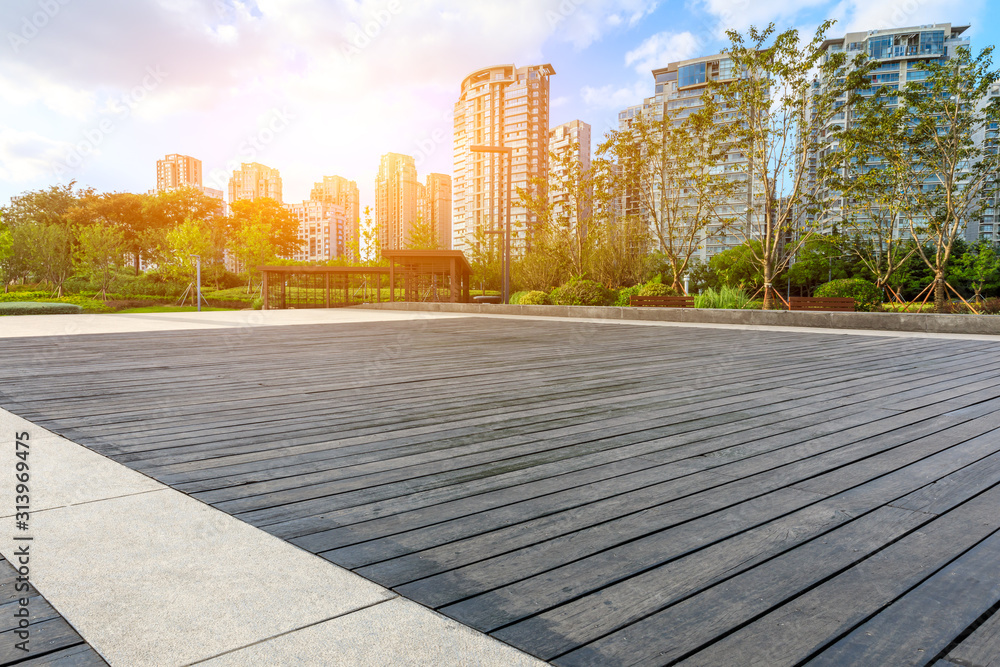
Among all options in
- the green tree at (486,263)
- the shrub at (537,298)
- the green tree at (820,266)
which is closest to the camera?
the shrub at (537,298)

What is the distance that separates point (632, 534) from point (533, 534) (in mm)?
361

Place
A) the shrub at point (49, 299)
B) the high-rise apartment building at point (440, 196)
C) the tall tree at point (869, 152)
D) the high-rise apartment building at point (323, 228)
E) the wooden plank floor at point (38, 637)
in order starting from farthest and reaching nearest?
the high-rise apartment building at point (323, 228) < the high-rise apartment building at point (440, 196) < the shrub at point (49, 299) < the tall tree at point (869, 152) < the wooden plank floor at point (38, 637)

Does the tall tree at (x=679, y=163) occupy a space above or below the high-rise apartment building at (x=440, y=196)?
below

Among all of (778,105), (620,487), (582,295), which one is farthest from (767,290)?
(620,487)

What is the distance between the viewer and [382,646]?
Answer: 1.41 meters

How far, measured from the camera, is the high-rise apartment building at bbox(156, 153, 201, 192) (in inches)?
3009

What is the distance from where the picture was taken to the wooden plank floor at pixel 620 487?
1.54 metres

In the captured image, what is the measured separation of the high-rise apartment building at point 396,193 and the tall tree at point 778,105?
54.4 metres

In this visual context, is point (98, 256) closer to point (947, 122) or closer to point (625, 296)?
point (625, 296)

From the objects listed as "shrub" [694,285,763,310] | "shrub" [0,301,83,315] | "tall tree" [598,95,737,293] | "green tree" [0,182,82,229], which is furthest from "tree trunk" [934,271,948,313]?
"green tree" [0,182,82,229]

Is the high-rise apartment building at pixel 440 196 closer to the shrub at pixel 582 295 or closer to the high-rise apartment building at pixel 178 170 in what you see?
the high-rise apartment building at pixel 178 170

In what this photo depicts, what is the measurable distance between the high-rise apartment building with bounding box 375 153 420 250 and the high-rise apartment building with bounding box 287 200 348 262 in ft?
70.4

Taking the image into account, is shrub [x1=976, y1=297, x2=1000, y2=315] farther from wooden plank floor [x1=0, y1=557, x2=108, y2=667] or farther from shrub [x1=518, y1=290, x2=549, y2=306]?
wooden plank floor [x1=0, y1=557, x2=108, y2=667]

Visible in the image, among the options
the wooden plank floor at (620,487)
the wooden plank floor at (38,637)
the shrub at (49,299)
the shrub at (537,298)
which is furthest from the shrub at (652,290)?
the shrub at (49,299)
